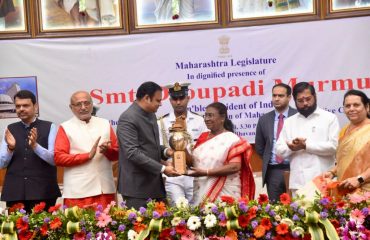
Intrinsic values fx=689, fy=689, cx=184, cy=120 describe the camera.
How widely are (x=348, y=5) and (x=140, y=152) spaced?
10.3 ft

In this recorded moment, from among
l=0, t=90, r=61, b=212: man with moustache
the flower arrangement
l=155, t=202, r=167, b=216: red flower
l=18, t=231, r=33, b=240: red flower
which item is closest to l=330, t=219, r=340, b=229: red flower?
the flower arrangement

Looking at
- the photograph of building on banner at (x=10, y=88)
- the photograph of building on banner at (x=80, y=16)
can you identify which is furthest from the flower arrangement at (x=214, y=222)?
the photograph of building on banner at (x=80, y=16)

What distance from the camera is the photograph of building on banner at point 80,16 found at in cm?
696

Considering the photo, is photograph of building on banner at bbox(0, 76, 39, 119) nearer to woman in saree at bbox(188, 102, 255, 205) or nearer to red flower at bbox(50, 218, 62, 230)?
woman in saree at bbox(188, 102, 255, 205)

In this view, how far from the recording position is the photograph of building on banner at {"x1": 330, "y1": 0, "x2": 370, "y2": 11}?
673cm

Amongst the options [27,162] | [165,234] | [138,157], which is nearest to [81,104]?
[27,162]

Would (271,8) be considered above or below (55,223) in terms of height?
above

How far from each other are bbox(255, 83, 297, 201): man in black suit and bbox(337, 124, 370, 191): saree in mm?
1028

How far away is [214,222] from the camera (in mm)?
3525

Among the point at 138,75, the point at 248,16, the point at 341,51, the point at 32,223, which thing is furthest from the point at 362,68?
the point at 32,223

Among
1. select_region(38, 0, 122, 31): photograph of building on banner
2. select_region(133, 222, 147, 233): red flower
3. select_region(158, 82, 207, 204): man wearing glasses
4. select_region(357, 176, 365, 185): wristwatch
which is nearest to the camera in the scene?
select_region(133, 222, 147, 233): red flower

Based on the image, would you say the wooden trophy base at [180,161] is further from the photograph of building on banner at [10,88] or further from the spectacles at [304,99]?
the photograph of building on banner at [10,88]

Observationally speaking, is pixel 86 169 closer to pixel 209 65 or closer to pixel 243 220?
pixel 243 220

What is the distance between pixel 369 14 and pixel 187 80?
187 centimetres
